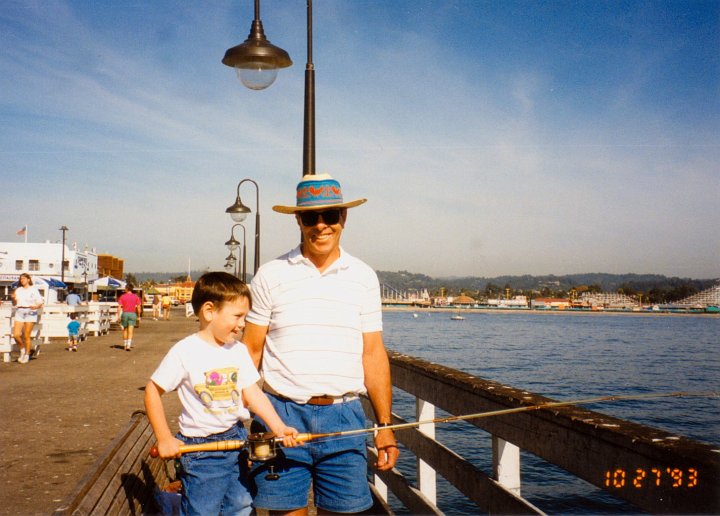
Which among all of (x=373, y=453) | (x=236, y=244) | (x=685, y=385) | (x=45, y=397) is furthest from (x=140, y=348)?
(x=685, y=385)

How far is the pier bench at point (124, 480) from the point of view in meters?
2.29

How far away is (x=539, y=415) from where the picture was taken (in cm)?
289

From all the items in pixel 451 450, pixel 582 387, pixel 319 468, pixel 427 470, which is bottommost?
pixel 582 387

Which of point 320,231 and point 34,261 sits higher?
point 34,261

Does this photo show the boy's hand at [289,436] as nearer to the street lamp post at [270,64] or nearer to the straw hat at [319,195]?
the straw hat at [319,195]

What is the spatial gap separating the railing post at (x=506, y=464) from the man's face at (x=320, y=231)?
1.21 metres

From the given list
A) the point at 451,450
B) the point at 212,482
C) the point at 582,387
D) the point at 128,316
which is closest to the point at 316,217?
the point at 212,482

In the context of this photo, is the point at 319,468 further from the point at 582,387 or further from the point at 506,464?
the point at 582,387

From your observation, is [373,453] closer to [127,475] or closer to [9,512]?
[9,512]

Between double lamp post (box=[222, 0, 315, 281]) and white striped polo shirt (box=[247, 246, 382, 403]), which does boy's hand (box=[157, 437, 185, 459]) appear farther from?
double lamp post (box=[222, 0, 315, 281])

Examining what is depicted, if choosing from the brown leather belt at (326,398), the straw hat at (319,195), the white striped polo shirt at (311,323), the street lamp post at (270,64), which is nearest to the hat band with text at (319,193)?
the straw hat at (319,195)

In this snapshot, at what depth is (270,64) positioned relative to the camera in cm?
682

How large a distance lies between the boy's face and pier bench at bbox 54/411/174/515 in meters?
0.63

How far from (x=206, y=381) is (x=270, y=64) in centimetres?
440
